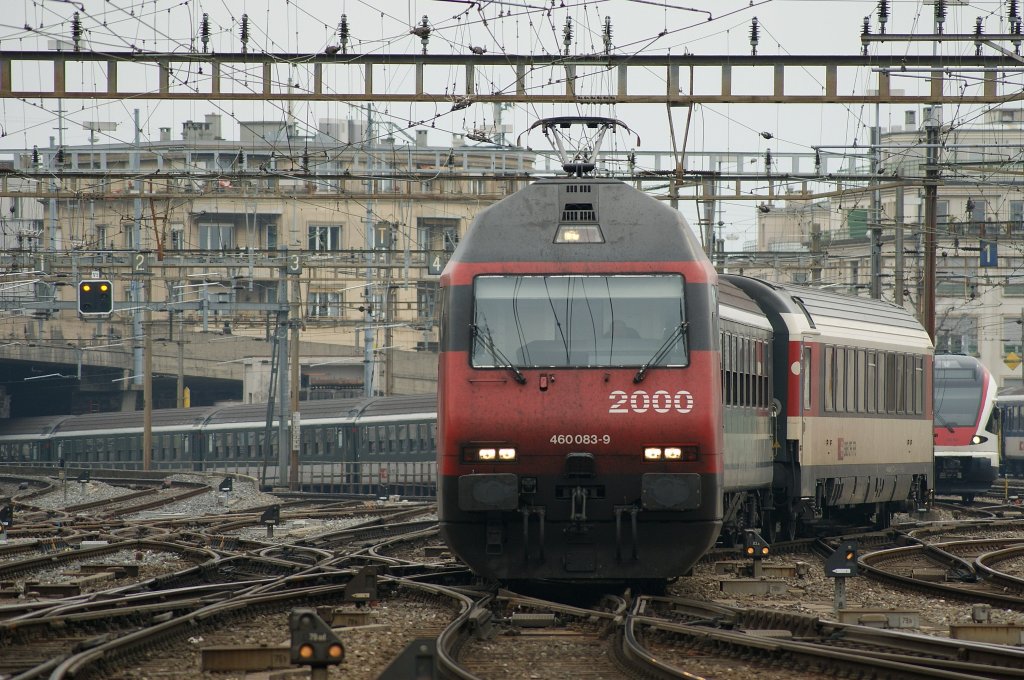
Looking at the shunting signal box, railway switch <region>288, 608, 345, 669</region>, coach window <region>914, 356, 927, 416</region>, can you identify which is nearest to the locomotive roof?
the shunting signal box

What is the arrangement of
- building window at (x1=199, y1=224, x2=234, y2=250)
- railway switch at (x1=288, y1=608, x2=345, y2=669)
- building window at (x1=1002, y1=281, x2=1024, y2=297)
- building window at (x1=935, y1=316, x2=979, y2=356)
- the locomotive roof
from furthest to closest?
building window at (x1=199, y1=224, x2=234, y2=250)
building window at (x1=1002, y1=281, x2=1024, y2=297)
building window at (x1=935, y1=316, x2=979, y2=356)
the locomotive roof
railway switch at (x1=288, y1=608, x2=345, y2=669)

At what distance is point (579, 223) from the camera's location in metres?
14.4

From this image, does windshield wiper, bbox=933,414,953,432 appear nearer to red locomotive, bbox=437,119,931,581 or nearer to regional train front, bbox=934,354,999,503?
regional train front, bbox=934,354,999,503

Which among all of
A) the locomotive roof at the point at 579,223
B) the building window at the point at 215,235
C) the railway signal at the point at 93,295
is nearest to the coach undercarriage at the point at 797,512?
the locomotive roof at the point at 579,223

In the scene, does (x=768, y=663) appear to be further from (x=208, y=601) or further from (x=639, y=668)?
(x=208, y=601)

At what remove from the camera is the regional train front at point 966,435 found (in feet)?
117

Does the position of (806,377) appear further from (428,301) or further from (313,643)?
(428,301)

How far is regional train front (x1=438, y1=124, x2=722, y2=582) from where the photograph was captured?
1367 centimetres

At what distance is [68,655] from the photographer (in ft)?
33.1

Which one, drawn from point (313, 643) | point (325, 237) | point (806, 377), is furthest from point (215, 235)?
point (313, 643)

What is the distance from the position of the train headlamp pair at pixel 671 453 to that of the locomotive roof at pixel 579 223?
165cm

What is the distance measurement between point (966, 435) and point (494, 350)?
78.7ft

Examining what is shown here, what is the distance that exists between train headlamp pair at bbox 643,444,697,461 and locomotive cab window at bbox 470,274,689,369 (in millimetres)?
711

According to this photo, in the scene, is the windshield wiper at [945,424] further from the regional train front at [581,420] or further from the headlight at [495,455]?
the headlight at [495,455]
